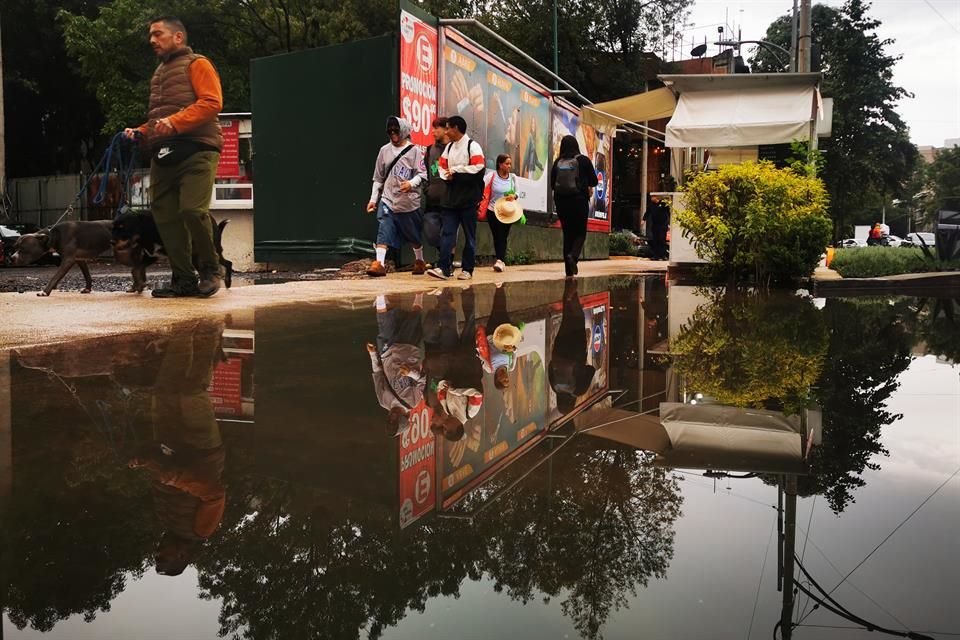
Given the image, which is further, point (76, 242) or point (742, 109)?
point (742, 109)

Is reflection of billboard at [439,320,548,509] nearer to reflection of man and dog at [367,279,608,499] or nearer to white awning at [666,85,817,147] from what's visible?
reflection of man and dog at [367,279,608,499]

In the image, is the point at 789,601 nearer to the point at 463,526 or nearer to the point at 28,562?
the point at 463,526

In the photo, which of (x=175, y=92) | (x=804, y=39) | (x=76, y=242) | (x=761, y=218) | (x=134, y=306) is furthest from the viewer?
(x=804, y=39)

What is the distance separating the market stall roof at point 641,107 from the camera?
14.0 metres

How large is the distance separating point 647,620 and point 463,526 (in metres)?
0.66

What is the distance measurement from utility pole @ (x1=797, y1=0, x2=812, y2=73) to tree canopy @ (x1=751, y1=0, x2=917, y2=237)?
29428 mm

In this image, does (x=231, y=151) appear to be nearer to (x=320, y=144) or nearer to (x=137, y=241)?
(x=320, y=144)

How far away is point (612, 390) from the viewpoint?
14.4 ft

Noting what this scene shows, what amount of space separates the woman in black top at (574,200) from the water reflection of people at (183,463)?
8.73 meters

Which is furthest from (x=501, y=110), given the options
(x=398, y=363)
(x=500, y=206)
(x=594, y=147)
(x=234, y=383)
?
→ (x=234, y=383)

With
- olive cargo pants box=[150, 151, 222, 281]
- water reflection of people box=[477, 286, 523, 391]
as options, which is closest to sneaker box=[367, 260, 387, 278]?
olive cargo pants box=[150, 151, 222, 281]

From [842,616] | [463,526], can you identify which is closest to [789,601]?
[842,616]

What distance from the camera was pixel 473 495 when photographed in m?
2.64

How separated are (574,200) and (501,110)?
16.9ft
